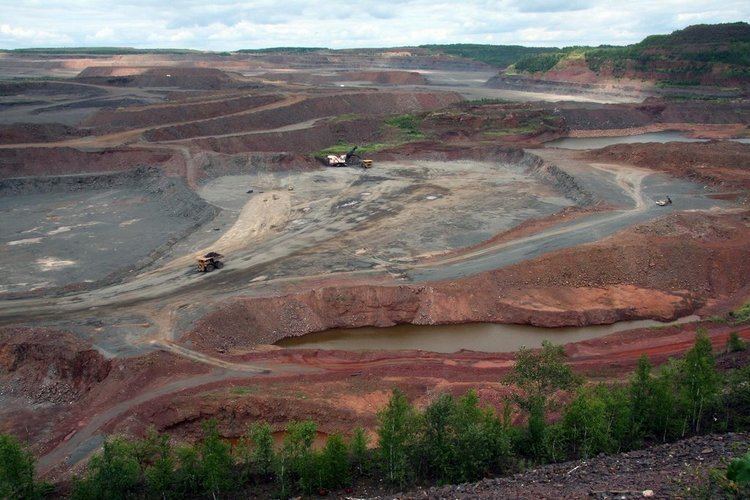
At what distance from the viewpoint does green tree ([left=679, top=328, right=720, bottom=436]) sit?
56.2ft

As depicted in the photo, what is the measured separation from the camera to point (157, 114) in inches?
2901

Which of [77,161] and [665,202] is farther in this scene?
[77,161]

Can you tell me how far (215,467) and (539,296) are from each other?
70.6ft

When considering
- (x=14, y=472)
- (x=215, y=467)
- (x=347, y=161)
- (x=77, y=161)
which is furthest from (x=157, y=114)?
(x=215, y=467)

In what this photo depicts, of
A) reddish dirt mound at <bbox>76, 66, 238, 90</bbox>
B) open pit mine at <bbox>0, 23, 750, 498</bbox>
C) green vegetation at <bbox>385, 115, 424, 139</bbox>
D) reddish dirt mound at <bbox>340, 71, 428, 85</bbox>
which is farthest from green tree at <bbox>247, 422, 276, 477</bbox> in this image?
reddish dirt mound at <bbox>340, 71, 428, 85</bbox>

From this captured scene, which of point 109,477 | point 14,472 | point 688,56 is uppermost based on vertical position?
point 688,56

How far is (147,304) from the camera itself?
99.6ft

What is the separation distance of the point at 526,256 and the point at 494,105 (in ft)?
189

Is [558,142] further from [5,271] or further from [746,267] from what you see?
[5,271]

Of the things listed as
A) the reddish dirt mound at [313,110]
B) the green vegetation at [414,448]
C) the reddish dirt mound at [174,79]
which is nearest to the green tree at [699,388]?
the green vegetation at [414,448]

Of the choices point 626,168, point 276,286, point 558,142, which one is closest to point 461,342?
point 276,286

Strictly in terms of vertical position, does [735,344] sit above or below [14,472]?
above

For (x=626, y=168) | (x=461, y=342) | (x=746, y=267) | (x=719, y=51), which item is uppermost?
(x=719, y=51)

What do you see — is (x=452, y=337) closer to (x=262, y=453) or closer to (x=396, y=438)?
(x=396, y=438)
